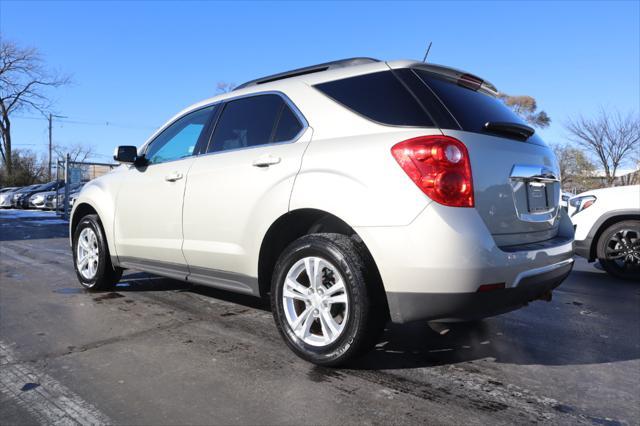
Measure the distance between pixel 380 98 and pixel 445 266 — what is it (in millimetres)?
1075

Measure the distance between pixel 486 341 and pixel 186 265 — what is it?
2.28 metres

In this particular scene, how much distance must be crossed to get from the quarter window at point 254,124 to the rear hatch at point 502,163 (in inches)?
35.7

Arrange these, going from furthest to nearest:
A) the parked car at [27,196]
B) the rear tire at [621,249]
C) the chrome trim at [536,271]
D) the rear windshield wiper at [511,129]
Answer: the parked car at [27,196], the rear tire at [621,249], the rear windshield wiper at [511,129], the chrome trim at [536,271]

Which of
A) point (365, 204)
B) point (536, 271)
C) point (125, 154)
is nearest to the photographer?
point (365, 204)

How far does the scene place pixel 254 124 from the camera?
3453 mm

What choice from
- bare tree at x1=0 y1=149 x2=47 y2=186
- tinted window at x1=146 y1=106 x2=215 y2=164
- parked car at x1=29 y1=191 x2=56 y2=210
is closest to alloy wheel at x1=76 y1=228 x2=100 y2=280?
tinted window at x1=146 y1=106 x2=215 y2=164

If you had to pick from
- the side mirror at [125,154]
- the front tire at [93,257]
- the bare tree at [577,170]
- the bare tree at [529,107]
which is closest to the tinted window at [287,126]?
the side mirror at [125,154]

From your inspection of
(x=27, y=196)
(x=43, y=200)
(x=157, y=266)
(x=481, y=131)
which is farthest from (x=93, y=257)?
(x=27, y=196)

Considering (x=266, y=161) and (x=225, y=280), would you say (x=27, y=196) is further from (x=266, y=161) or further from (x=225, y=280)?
(x=266, y=161)

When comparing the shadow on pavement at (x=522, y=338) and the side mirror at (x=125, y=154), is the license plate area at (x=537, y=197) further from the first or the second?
the side mirror at (x=125, y=154)

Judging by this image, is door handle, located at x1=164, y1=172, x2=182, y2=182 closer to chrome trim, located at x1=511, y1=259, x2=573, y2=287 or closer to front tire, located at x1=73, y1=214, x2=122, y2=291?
front tire, located at x1=73, y1=214, x2=122, y2=291

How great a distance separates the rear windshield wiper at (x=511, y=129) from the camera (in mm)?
2758

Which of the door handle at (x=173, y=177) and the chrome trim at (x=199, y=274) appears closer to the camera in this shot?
the chrome trim at (x=199, y=274)

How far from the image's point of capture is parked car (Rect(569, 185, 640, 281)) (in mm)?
6102
